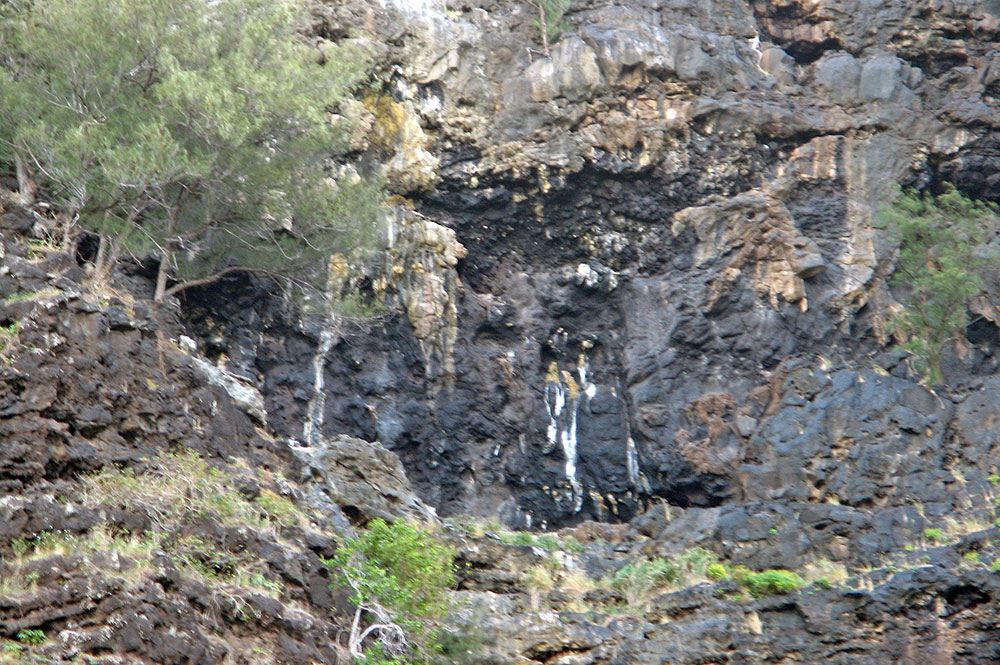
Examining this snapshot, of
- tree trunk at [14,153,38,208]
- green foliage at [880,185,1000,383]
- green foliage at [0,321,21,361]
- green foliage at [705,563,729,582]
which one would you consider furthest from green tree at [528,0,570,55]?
green foliage at [0,321,21,361]

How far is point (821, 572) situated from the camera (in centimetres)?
1766

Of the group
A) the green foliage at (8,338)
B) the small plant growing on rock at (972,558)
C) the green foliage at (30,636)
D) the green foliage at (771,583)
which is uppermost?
the green foliage at (8,338)

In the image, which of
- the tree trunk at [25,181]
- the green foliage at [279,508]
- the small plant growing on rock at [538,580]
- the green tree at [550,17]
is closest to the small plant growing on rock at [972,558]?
the small plant growing on rock at [538,580]

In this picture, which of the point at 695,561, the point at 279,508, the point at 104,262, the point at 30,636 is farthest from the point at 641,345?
the point at 30,636

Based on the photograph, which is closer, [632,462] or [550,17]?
[632,462]

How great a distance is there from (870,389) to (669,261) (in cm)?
720

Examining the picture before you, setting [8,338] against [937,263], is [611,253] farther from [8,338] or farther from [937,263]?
[8,338]

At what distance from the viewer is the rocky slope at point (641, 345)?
622 inches

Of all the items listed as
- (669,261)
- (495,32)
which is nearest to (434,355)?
(669,261)

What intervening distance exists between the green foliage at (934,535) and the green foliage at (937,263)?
758 centimetres

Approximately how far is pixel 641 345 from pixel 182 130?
14399 mm

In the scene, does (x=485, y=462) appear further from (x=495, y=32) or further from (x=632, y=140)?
(x=495, y=32)

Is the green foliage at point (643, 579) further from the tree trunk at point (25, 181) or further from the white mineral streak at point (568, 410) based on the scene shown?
the tree trunk at point (25, 181)

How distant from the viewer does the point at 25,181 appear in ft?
52.6
